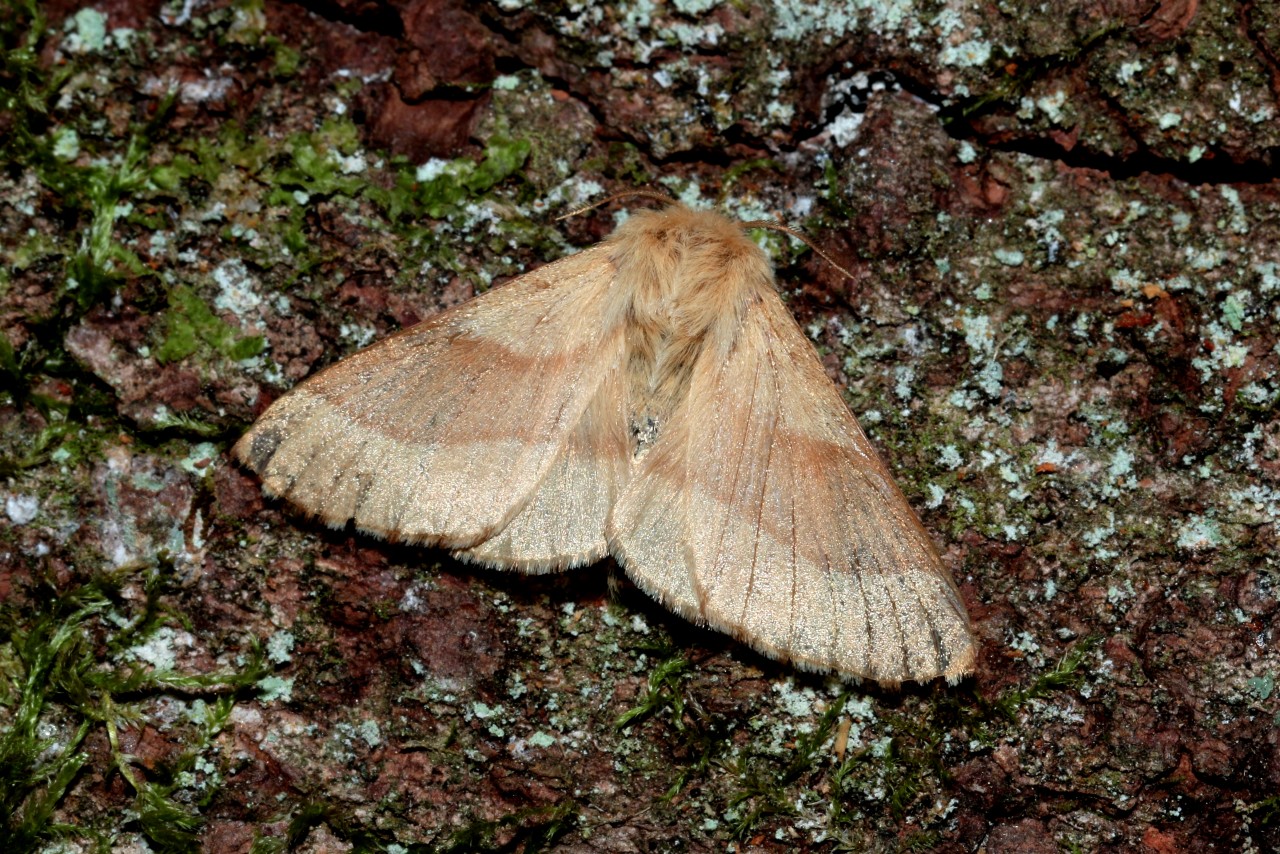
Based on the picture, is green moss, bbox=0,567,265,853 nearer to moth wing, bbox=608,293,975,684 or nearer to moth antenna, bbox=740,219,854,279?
moth wing, bbox=608,293,975,684

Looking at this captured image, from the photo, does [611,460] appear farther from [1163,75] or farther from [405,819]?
[1163,75]

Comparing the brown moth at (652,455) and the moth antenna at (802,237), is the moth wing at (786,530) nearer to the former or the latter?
the brown moth at (652,455)

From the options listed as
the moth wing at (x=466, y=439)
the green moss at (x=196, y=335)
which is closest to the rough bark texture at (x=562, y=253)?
the green moss at (x=196, y=335)

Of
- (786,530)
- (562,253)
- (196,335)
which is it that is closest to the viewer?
(786,530)

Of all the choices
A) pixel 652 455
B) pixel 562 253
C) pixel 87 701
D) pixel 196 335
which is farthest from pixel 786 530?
pixel 87 701

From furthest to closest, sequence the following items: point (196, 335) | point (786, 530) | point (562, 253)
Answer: point (562, 253) < point (196, 335) < point (786, 530)

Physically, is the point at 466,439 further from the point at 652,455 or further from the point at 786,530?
the point at 786,530
